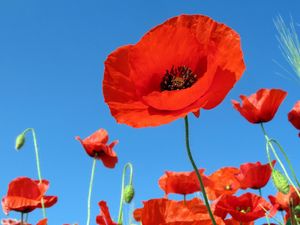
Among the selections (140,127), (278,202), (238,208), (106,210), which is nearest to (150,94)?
(140,127)

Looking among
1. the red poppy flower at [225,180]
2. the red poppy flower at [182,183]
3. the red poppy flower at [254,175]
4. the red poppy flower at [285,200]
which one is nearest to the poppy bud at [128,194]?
the red poppy flower at [182,183]

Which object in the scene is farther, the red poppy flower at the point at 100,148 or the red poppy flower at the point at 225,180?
the red poppy flower at the point at 100,148

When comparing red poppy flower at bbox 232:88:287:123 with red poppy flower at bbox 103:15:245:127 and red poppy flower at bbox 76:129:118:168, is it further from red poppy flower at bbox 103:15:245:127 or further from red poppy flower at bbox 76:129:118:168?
red poppy flower at bbox 103:15:245:127

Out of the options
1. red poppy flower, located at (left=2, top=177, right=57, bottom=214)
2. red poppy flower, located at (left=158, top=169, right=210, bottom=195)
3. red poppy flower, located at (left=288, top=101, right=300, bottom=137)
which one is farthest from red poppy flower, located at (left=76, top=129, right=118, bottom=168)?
red poppy flower, located at (left=288, top=101, right=300, bottom=137)

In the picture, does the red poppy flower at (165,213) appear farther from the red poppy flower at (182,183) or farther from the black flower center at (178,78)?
the red poppy flower at (182,183)

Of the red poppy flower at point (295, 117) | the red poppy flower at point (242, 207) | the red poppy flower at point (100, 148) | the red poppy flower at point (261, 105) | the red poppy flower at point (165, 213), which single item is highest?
the red poppy flower at point (100, 148)

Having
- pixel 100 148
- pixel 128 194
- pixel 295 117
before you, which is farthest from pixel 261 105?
pixel 100 148
